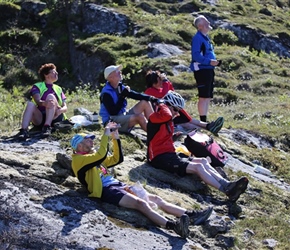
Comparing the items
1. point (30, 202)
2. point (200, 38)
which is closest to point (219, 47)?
point (200, 38)

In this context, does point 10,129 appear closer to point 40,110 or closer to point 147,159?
point 40,110

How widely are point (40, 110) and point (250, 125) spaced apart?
5.62 meters

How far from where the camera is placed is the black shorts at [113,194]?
299 inches

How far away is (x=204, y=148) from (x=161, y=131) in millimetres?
1042

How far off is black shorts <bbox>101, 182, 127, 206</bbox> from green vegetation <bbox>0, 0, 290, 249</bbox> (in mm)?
2653

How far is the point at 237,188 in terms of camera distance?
890 cm

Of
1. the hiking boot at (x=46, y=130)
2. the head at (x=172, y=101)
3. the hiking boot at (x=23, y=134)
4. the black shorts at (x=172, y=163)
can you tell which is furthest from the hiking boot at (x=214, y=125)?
the hiking boot at (x=23, y=134)

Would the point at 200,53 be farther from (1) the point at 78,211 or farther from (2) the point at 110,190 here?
(1) the point at 78,211

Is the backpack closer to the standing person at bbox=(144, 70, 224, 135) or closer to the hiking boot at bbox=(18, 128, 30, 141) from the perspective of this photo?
the standing person at bbox=(144, 70, 224, 135)

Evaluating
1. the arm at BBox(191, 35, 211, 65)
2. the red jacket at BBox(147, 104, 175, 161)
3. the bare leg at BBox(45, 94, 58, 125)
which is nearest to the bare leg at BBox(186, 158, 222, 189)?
the red jacket at BBox(147, 104, 175, 161)

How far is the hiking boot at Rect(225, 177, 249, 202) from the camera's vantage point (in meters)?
8.85

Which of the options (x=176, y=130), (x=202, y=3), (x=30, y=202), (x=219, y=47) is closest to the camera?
(x=30, y=202)

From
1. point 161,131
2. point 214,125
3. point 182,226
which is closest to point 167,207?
point 182,226

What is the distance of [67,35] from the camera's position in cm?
2667
